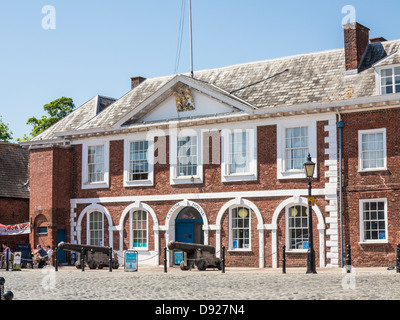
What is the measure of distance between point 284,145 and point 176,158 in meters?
5.46

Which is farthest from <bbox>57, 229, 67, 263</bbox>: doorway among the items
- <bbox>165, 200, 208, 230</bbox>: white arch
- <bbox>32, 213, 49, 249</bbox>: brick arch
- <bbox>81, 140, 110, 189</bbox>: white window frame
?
<bbox>165, 200, 208, 230</bbox>: white arch

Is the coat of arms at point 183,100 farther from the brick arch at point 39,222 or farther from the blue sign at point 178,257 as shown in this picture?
the brick arch at point 39,222

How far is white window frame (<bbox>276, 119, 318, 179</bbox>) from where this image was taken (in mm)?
31125

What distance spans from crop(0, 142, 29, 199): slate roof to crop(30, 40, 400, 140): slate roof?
20.3ft

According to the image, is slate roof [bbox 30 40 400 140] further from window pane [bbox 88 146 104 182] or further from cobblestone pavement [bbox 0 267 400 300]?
cobblestone pavement [bbox 0 267 400 300]

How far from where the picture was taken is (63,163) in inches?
1479

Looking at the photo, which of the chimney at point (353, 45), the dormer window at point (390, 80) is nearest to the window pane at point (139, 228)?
the chimney at point (353, 45)

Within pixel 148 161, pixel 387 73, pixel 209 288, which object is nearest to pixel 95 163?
pixel 148 161

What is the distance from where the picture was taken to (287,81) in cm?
3366

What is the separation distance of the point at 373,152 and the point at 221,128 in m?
6.96

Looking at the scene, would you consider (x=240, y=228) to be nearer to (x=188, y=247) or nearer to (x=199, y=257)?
Result: (x=199, y=257)
